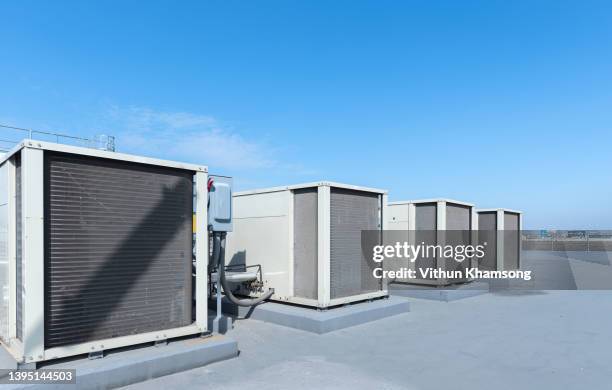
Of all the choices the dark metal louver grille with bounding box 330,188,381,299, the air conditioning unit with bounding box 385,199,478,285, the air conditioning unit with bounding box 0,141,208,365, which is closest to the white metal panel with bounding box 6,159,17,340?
the air conditioning unit with bounding box 0,141,208,365

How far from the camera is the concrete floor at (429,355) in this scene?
13.1ft

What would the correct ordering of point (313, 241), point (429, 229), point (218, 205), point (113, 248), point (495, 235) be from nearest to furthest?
point (113, 248), point (218, 205), point (313, 241), point (429, 229), point (495, 235)

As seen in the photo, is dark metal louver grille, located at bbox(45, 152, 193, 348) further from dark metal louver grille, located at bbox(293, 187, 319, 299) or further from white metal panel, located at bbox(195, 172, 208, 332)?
dark metal louver grille, located at bbox(293, 187, 319, 299)

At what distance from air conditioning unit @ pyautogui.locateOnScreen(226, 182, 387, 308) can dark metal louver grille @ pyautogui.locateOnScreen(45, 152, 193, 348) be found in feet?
8.14

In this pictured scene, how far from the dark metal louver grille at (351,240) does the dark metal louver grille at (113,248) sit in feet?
9.07

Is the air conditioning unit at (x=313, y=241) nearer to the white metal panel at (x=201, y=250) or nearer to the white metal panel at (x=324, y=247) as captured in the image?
the white metal panel at (x=324, y=247)

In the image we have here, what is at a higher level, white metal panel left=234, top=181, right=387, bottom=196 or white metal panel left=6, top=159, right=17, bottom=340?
white metal panel left=234, top=181, right=387, bottom=196

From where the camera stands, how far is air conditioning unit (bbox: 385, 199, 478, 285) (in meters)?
9.23

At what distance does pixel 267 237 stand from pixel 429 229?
4176 millimetres

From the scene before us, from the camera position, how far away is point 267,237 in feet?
24.3

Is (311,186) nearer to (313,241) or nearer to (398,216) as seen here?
(313,241)

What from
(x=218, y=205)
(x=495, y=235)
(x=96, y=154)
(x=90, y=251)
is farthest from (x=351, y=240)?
(x=495, y=235)

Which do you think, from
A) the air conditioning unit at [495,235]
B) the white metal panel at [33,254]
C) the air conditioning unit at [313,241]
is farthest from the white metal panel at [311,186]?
the air conditioning unit at [495,235]

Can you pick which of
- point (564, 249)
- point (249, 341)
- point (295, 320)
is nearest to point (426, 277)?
point (295, 320)
